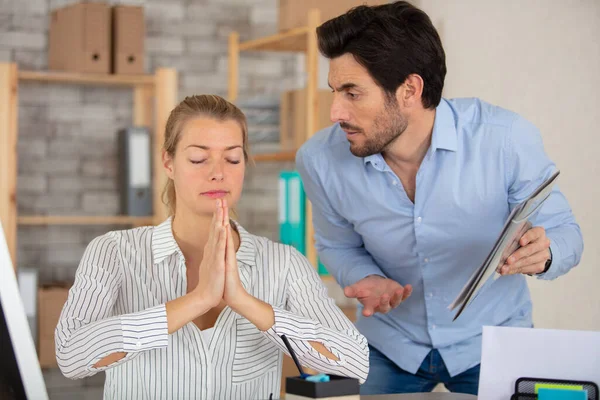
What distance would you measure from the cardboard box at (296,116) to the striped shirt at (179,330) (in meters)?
1.56

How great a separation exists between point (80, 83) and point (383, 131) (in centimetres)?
239

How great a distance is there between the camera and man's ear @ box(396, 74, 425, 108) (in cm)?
199

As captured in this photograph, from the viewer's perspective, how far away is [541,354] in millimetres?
1293

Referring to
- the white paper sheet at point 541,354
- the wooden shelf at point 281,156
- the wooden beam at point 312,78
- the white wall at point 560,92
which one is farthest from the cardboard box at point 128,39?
the white paper sheet at point 541,354

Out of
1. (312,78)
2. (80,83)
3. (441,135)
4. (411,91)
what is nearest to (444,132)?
(441,135)

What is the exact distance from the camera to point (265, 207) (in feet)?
13.7

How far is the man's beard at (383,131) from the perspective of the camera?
195 cm

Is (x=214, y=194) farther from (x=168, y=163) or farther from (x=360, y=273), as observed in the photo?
(x=360, y=273)

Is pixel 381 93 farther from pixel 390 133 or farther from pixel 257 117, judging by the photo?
pixel 257 117

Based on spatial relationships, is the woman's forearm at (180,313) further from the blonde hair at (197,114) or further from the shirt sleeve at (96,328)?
the blonde hair at (197,114)

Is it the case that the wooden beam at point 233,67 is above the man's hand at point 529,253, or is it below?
above

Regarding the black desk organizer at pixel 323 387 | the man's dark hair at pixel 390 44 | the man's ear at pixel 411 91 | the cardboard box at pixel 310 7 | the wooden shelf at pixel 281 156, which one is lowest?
the black desk organizer at pixel 323 387

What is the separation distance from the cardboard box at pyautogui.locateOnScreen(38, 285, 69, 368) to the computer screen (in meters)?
2.71

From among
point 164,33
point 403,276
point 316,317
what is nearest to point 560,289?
point 403,276
